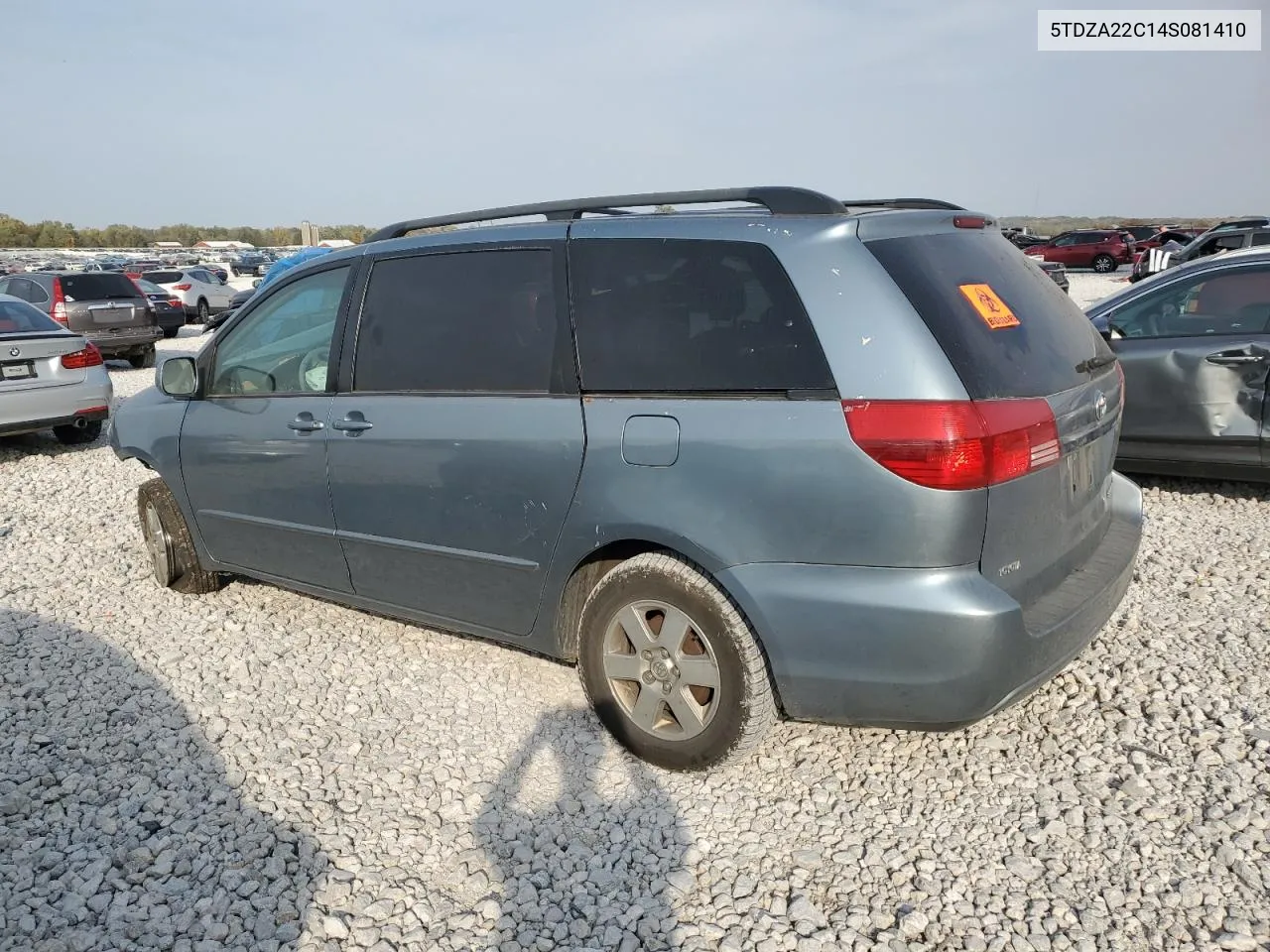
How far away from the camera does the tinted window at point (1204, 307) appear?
19.4 ft

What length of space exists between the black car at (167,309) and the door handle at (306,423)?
19.0m

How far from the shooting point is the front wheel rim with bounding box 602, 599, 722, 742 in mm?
3072

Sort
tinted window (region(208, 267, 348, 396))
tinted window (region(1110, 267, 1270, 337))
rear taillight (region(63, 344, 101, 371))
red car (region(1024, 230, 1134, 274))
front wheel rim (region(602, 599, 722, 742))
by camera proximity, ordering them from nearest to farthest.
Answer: front wheel rim (region(602, 599, 722, 742)) < tinted window (region(208, 267, 348, 396)) < tinted window (region(1110, 267, 1270, 337)) < rear taillight (region(63, 344, 101, 371)) < red car (region(1024, 230, 1134, 274))

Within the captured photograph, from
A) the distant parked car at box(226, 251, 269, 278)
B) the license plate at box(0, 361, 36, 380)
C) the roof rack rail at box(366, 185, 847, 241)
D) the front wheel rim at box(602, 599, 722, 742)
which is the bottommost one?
the front wheel rim at box(602, 599, 722, 742)

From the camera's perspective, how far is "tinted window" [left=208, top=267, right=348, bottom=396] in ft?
13.5

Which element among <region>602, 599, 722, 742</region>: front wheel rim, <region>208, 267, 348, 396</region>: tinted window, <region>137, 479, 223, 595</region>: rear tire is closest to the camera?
<region>602, 599, 722, 742</region>: front wheel rim

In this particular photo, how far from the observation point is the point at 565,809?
10.1 feet

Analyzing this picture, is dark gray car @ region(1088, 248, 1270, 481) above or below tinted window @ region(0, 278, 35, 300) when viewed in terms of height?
below

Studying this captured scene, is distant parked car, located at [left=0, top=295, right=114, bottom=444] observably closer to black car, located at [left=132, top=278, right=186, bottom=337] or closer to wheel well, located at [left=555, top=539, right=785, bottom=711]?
wheel well, located at [left=555, top=539, right=785, bottom=711]

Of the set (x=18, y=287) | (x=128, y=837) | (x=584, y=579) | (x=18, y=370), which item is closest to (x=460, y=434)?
(x=584, y=579)

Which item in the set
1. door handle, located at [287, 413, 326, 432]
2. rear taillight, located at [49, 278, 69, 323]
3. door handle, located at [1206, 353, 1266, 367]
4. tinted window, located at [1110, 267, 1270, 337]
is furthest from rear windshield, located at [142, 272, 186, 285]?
door handle, located at [1206, 353, 1266, 367]

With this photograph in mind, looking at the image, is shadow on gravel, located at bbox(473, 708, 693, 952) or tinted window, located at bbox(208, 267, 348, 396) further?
tinted window, located at bbox(208, 267, 348, 396)

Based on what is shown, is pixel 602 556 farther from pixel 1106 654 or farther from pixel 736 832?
pixel 1106 654

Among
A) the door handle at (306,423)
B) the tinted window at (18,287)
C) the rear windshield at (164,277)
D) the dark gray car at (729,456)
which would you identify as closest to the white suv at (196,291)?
the rear windshield at (164,277)
